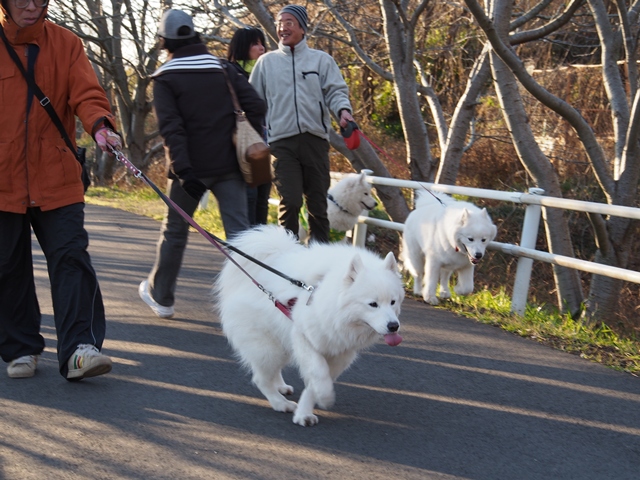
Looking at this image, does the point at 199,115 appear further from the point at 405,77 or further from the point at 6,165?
the point at 405,77

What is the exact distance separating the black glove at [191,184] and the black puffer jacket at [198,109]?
0.06 meters

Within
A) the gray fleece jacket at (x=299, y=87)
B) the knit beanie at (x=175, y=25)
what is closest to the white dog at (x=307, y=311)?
the knit beanie at (x=175, y=25)

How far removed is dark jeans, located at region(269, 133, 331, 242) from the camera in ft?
22.0

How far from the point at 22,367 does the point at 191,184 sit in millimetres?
1576

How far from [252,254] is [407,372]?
132cm

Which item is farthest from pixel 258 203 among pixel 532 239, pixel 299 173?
pixel 532 239

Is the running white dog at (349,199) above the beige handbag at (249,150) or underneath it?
underneath

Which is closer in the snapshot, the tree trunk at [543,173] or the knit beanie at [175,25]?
the knit beanie at [175,25]

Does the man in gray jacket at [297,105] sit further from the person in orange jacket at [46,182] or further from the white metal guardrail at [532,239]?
the person in orange jacket at [46,182]

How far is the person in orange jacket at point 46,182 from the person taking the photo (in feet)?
13.4

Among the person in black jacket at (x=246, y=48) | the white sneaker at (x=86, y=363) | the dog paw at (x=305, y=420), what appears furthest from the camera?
the person in black jacket at (x=246, y=48)

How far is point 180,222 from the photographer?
219 inches

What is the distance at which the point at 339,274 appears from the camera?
151 inches

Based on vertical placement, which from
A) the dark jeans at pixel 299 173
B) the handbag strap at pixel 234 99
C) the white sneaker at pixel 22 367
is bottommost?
the white sneaker at pixel 22 367
